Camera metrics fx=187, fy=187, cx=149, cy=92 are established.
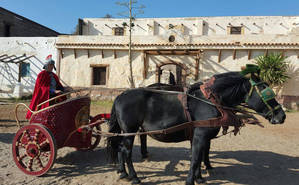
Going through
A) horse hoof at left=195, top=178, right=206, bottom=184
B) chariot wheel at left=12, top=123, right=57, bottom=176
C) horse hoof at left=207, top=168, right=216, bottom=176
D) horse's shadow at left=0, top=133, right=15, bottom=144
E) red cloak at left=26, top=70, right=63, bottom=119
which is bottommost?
horse hoof at left=207, top=168, right=216, bottom=176

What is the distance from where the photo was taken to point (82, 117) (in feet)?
11.5

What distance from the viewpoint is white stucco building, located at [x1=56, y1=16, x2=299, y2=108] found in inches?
460

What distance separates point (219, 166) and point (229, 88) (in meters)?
1.89

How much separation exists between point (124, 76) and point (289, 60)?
35.1 feet

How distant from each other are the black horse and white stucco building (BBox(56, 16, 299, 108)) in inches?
374

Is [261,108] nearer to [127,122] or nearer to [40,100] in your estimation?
[127,122]

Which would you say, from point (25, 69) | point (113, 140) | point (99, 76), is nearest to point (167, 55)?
point (99, 76)

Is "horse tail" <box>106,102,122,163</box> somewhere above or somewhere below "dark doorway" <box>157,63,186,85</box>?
below

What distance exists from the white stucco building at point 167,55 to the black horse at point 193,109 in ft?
31.1

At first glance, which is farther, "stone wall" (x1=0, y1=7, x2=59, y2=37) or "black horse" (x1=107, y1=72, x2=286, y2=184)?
"stone wall" (x1=0, y1=7, x2=59, y2=37)

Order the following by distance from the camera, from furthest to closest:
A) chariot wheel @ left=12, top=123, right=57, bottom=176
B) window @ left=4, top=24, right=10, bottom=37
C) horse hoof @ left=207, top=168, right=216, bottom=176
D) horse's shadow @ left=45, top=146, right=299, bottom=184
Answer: window @ left=4, top=24, right=10, bottom=37 < horse hoof @ left=207, top=168, right=216, bottom=176 < horse's shadow @ left=45, top=146, right=299, bottom=184 < chariot wheel @ left=12, top=123, right=57, bottom=176

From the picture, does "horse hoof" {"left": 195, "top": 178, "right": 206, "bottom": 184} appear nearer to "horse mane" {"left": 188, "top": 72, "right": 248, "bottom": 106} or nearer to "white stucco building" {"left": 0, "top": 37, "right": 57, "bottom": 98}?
"horse mane" {"left": 188, "top": 72, "right": 248, "bottom": 106}

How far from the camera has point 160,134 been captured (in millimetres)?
2861

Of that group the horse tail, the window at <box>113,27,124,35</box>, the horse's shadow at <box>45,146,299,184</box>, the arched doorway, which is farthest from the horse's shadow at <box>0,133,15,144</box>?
the window at <box>113,27,124,35</box>
